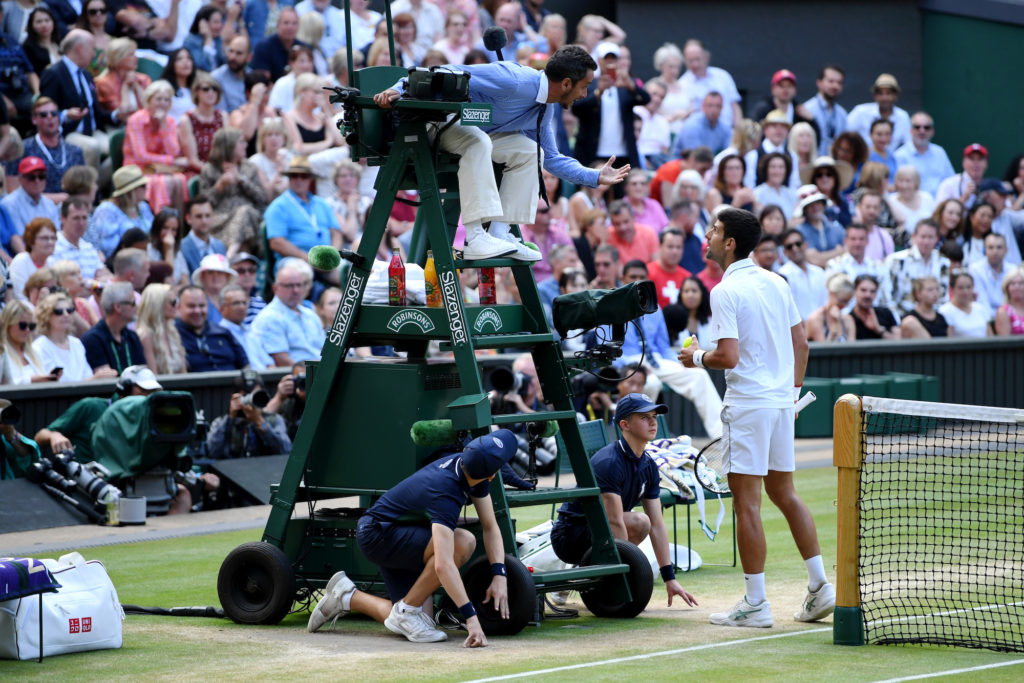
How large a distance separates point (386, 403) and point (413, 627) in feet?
4.27

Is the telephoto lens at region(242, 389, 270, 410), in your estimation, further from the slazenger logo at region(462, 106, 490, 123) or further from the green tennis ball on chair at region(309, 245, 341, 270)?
the slazenger logo at region(462, 106, 490, 123)

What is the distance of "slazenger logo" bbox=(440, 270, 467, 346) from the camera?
8.87 meters

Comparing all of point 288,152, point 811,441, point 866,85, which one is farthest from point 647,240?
point 866,85

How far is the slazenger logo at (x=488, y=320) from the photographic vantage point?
912 centimetres

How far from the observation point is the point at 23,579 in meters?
8.01

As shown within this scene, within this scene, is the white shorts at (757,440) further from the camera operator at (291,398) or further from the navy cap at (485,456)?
the camera operator at (291,398)

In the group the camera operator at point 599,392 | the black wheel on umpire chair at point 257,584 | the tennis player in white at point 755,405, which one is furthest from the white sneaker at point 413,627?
the camera operator at point 599,392

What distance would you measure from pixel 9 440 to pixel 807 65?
17.2 m

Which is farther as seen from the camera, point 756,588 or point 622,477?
point 622,477

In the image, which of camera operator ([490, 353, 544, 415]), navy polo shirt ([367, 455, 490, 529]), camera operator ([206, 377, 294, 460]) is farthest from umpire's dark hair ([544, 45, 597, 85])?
camera operator ([206, 377, 294, 460])

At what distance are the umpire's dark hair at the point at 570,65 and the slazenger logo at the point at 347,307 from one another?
1567mm

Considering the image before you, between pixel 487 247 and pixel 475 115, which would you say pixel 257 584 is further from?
pixel 475 115

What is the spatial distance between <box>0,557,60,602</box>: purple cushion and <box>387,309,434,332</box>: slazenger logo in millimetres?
2320

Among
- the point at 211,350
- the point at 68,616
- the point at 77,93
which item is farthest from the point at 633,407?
the point at 77,93
